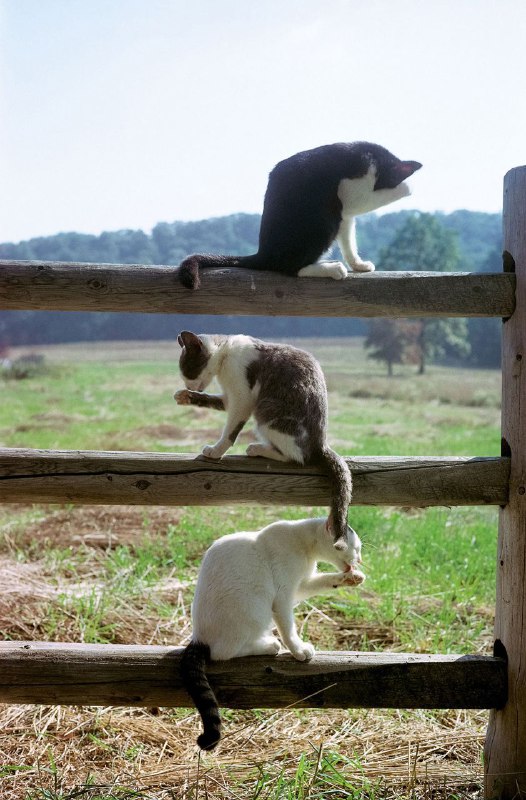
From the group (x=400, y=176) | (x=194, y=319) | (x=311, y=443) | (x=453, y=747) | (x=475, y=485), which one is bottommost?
(x=453, y=747)

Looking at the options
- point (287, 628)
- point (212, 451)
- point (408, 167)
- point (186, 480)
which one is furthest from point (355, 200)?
point (287, 628)

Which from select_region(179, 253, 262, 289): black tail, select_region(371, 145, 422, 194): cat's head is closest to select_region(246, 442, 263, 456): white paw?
select_region(179, 253, 262, 289): black tail

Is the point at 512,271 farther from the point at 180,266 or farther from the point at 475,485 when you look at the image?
the point at 180,266

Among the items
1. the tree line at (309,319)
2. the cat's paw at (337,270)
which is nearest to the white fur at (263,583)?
the cat's paw at (337,270)

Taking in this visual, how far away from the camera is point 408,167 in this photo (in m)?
2.67

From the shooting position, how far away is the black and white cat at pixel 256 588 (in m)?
2.16

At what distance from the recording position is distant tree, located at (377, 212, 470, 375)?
852cm

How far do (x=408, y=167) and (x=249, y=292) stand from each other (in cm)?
93

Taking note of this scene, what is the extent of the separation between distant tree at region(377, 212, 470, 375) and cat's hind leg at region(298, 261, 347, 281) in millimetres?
6371

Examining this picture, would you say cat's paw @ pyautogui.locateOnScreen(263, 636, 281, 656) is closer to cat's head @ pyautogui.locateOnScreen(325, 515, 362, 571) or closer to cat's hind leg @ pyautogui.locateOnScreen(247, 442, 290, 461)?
cat's head @ pyautogui.locateOnScreen(325, 515, 362, 571)

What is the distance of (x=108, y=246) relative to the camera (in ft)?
24.5

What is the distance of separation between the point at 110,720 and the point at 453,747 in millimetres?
1336

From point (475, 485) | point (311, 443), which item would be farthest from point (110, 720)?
point (475, 485)

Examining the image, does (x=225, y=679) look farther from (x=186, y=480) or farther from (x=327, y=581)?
(x=186, y=480)
